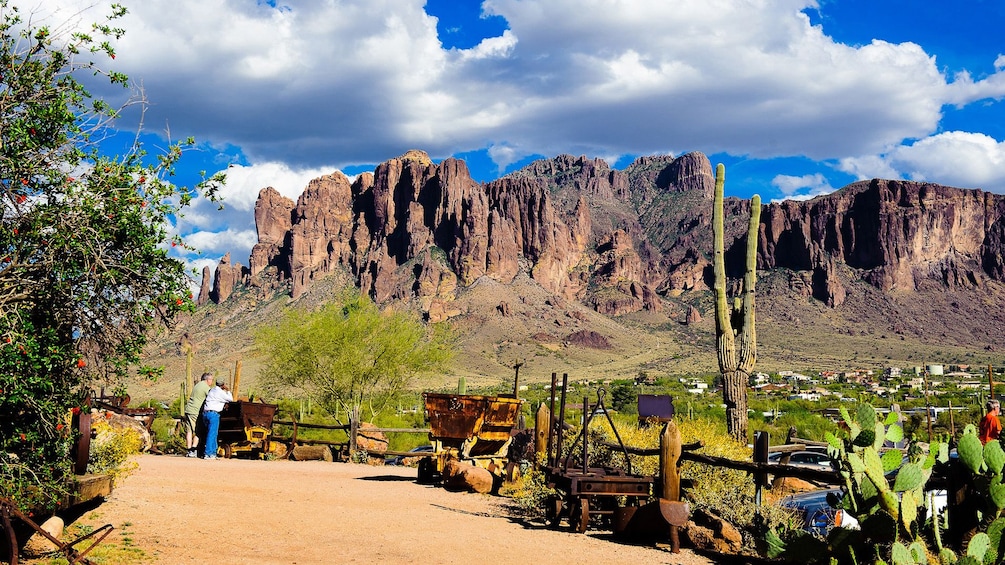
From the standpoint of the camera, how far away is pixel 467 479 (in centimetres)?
1595

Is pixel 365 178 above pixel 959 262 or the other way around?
above

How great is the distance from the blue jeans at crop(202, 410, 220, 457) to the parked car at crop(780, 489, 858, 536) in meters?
12.2

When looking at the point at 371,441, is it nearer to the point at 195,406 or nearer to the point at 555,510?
the point at 195,406

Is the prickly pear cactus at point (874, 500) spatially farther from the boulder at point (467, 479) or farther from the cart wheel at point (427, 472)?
the cart wheel at point (427, 472)

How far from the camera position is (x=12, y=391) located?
647 centimetres

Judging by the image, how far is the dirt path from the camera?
9039mm

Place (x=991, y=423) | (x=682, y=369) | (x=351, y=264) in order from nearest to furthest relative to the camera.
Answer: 1. (x=991, y=423)
2. (x=682, y=369)
3. (x=351, y=264)

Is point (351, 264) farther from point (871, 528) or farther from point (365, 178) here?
point (871, 528)

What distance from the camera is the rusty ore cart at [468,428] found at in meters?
17.1

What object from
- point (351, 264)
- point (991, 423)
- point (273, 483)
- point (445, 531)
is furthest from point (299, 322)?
point (351, 264)

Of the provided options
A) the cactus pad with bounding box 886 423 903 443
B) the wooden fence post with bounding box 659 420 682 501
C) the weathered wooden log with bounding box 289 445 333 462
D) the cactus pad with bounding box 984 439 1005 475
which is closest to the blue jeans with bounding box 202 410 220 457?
the weathered wooden log with bounding box 289 445 333 462

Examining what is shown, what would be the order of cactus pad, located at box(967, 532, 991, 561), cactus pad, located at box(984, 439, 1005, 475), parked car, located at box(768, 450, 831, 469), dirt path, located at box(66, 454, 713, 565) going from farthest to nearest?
parked car, located at box(768, 450, 831, 469) < dirt path, located at box(66, 454, 713, 565) < cactus pad, located at box(984, 439, 1005, 475) < cactus pad, located at box(967, 532, 991, 561)

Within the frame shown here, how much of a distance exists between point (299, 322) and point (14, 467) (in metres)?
24.2

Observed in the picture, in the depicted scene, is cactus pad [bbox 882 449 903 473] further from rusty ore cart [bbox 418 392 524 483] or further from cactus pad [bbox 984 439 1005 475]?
rusty ore cart [bbox 418 392 524 483]
